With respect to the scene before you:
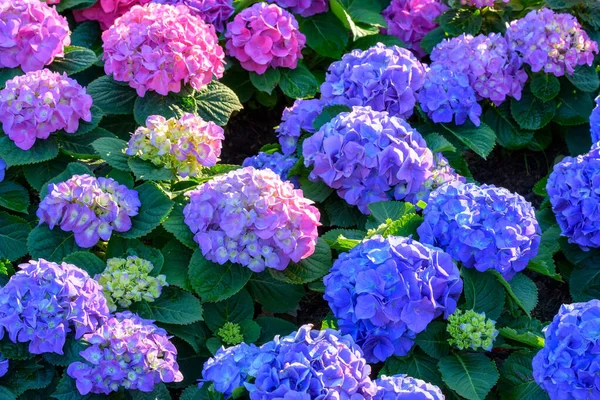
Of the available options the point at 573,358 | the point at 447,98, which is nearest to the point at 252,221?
the point at 573,358

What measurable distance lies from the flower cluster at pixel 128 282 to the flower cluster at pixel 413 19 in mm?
2378

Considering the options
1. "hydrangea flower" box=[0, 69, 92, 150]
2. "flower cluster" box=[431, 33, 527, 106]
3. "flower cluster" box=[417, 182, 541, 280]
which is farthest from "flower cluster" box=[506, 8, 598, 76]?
"hydrangea flower" box=[0, 69, 92, 150]

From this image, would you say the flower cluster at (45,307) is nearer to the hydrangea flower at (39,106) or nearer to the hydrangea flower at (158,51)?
the hydrangea flower at (39,106)

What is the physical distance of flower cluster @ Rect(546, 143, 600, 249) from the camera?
10.6 feet

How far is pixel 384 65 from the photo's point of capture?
369 centimetres

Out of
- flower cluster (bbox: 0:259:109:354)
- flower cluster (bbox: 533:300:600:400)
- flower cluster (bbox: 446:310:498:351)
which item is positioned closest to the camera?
flower cluster (bbox: 533:300:600:400)

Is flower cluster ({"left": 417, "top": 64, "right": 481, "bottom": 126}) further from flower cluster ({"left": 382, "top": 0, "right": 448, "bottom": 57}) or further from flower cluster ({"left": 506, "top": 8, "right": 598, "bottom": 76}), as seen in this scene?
flower cluster ({"left": 382, "top": 0, "right": 448, "bottom": 57})

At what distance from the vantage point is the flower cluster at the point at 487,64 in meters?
4.05

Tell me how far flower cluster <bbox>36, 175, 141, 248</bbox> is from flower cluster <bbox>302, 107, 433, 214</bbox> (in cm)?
76

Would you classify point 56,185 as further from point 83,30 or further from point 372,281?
point 83,30

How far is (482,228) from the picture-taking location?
9.61 feet

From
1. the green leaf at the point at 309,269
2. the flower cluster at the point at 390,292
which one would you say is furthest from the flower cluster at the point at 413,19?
the flower cluster at the point at 390,292

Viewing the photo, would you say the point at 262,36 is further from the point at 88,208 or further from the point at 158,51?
the point at 88,208

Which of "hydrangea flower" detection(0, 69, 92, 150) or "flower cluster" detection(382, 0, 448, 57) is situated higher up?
"hydrangea flower" detection(0, 69, 92, 150)
